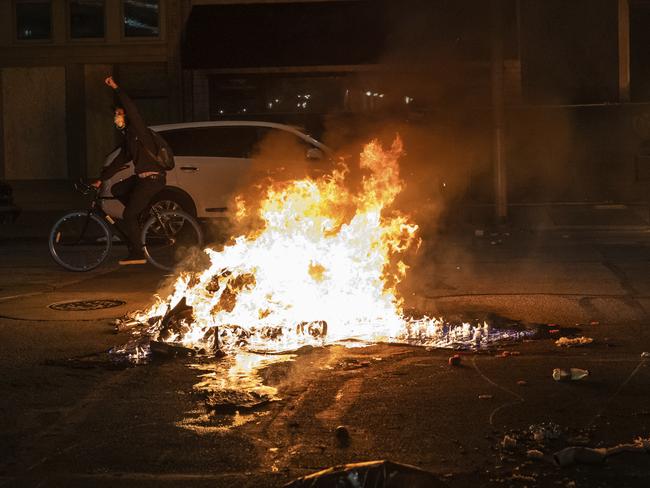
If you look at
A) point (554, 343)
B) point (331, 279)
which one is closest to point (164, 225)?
point (331, 279)

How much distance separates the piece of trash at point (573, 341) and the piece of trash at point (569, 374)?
3.41ft

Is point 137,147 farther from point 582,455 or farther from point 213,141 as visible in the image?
point 582,455

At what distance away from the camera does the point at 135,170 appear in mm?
11906

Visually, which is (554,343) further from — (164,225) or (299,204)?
(164,225)

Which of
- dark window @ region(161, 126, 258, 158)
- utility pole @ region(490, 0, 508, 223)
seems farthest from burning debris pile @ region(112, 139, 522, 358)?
utility pole @ region(490, 0, 508, 223)

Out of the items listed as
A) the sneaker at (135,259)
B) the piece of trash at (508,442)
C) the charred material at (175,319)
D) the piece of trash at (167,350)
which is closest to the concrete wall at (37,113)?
the sneaker at (135,259)

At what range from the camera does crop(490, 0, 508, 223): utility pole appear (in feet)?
57.2

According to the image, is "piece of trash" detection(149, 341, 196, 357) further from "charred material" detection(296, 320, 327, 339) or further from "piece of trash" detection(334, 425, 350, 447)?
"piece of trash" detection(334, 425, 350, 447)

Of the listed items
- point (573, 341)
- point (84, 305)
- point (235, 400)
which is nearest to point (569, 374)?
point (573, 341)

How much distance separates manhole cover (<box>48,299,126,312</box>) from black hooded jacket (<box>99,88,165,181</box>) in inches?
80.7

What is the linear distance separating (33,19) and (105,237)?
13589 millimetres

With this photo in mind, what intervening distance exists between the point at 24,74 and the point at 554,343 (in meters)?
19.2

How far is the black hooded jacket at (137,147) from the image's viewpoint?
1155 centimetres

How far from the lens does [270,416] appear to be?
19.2 ft
